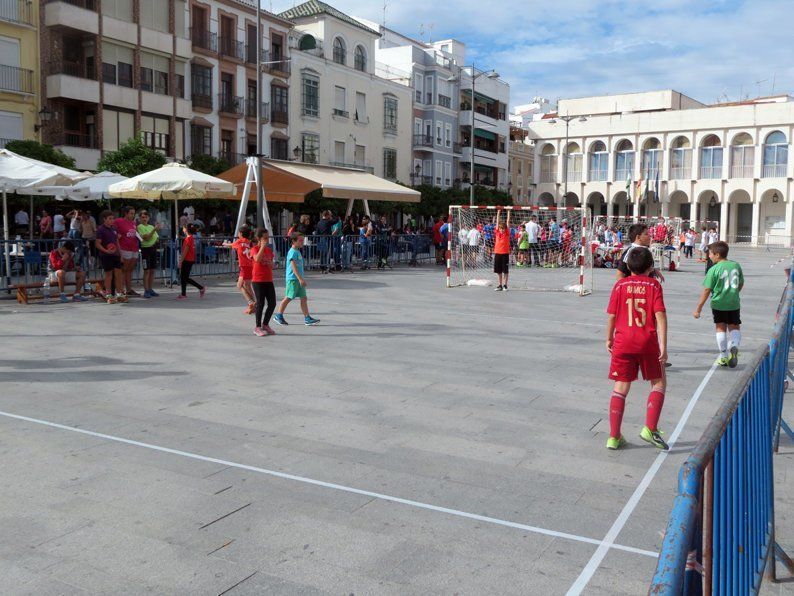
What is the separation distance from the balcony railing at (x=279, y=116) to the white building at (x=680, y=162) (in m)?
22.9

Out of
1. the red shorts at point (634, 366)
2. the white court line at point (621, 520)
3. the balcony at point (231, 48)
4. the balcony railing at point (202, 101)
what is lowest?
the white court line at point (621, 520)

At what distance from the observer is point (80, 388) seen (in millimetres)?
7543

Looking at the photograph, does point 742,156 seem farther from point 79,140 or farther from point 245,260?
point 245,260

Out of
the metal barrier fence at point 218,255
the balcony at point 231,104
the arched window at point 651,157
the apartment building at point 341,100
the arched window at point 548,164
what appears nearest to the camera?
the metal barrier fence at point 218,255

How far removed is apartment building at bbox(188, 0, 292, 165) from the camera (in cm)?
3706

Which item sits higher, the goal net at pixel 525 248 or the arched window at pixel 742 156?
the arched window at pixel 742 156

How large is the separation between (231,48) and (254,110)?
11.1ft

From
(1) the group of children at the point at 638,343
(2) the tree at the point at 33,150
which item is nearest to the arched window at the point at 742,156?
(2) the tree at the point at 33,150

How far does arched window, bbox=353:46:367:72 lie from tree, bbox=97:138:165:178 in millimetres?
25062

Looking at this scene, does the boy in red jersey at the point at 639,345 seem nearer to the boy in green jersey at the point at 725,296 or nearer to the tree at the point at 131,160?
the boy in green jersey at the point at 725,296

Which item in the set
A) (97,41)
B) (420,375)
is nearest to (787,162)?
(97,41)

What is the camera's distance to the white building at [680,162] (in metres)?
60.3

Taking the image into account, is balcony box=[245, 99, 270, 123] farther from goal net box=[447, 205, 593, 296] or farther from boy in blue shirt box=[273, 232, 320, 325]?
boy in blue shirt box=[273, 232, 320, 325]

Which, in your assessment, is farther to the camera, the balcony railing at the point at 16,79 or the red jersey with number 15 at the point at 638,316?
the balcony railing at the point at 16,79
